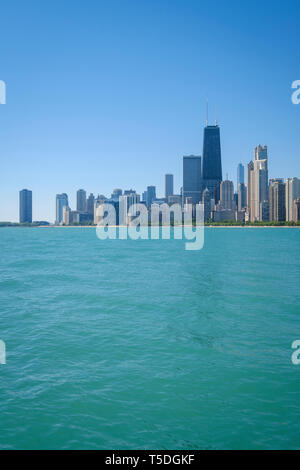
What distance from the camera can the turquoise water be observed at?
454 inches

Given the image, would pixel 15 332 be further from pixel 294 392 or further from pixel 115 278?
pixel 115 278

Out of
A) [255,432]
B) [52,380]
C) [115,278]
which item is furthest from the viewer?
[115,278]

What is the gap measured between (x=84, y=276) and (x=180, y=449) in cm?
3569

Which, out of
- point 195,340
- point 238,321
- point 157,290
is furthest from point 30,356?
point 157,290

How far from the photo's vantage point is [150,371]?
15914 millimetres

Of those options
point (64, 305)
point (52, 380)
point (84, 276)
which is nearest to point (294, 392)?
point (52, 380)

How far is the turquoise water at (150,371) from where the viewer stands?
11.5m

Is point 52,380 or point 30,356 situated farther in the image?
point 30,356

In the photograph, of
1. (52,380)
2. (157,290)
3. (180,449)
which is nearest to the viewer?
(180,449)

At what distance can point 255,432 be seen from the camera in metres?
11.5

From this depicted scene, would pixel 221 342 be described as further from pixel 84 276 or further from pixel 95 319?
pixel 84 276

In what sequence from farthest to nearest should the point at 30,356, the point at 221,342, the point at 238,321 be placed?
the point at 238,321, the point at 221,342, the point at 30,356

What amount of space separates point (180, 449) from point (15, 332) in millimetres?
14190

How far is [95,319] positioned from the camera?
24625 millimetres
